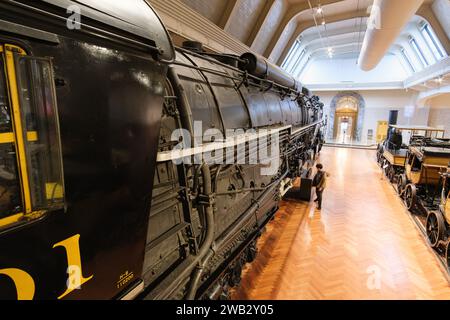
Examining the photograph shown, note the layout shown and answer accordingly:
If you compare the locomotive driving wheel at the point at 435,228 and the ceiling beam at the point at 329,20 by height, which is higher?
the ceiling beam at the point at 329,20

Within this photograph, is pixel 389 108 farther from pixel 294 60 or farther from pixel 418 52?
pixel 294 60

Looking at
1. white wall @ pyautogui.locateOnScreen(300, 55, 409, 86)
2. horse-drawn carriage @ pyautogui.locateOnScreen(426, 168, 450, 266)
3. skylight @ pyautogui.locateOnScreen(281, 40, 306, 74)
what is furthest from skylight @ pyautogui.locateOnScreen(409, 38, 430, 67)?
horse-drawn carriage @ pyautogui.locateOnScreen(426, 168, 450, 266)

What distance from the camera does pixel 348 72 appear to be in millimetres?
17797

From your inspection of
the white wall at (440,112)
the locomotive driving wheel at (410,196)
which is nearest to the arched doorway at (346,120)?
the white wall at (440,112)

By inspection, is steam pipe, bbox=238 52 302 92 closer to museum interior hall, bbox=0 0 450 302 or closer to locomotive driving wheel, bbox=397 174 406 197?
museum interior hall, bbox=0 0 450 302

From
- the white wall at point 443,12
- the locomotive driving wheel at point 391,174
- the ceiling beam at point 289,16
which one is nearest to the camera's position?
the white wall at point 443,12

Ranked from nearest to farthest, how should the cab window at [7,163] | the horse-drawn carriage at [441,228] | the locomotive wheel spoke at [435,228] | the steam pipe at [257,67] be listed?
the cab window at [7,163]
the steam pipe at [257,67]
the horse-drawn carriage at [441,228]
the locomotive wheel spoke at [435,228]

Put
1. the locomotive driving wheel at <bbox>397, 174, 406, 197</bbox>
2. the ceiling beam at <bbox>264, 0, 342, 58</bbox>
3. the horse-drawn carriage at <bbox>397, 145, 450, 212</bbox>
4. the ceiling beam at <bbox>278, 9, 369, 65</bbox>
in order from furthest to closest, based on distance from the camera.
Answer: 1. the ceiling beam at <bbox>278, 9, 369, 65</bbox>
2. the ceiling beam at <bbox>264, 0, 342, 58</bbox>
3. the locomotive driving wheel at <bbox>397, 174, 406, 197</bbox>
4. the horse-drawn carriage at <bbox>397, 145, 450, 212</bbox>

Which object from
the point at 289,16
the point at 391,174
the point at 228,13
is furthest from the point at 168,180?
the point at 289,16

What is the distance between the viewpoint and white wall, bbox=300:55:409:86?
1670 cm

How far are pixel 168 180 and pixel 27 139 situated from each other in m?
0.99

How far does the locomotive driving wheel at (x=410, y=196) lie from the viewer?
18.7ft

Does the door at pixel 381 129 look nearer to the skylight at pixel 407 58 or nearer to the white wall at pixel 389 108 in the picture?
the white wall at pixel 389 108

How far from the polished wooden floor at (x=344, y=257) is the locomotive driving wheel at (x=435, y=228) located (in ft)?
0.53
